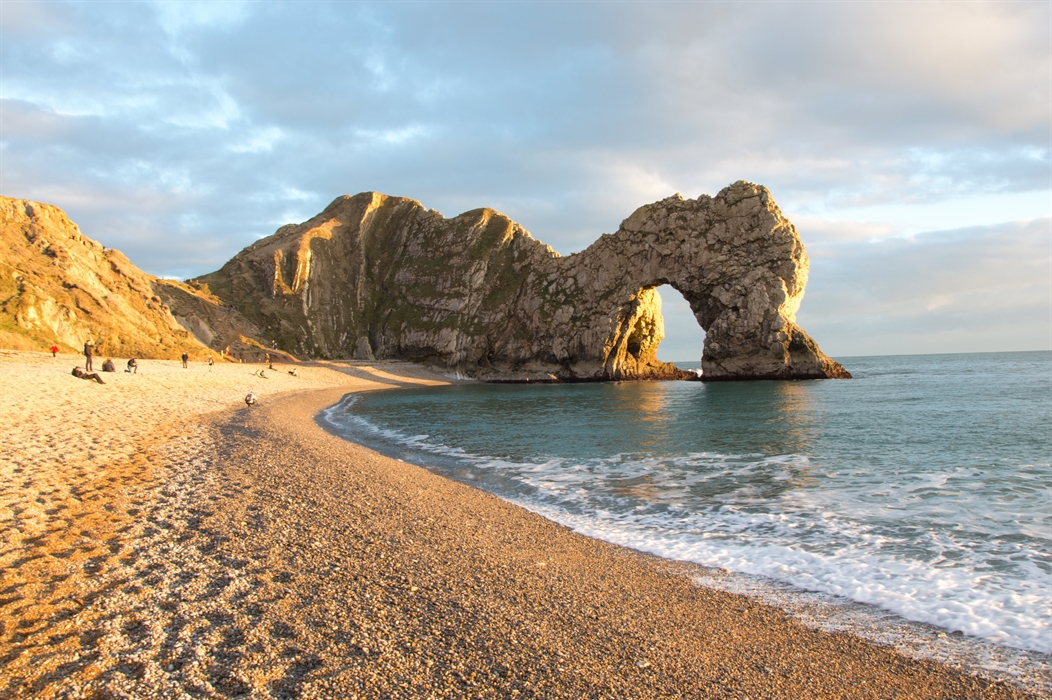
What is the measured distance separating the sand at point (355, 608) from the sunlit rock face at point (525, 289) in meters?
67.2

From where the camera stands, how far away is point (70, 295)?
48.8 meters

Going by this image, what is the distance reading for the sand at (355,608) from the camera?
4.71m

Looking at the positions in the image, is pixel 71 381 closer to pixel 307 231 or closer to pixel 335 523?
pixel 335 523

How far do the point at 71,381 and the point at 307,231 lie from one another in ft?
292

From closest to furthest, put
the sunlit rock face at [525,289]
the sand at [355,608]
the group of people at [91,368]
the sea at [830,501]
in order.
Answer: the sand at [355,608]
the sea at [830,501]
the group of people at [91,368]
the sunlit rock face at [525,289]

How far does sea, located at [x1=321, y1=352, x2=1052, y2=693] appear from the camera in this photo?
267 inches

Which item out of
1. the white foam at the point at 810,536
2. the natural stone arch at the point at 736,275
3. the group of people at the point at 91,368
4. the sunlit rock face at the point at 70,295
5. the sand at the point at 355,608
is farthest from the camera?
the natural stone arch at the point at 736,275

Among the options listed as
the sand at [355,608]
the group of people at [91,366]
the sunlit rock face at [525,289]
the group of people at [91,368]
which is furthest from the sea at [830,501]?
the sunlit rock face at [525,289]

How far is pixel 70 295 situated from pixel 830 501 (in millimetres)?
61551

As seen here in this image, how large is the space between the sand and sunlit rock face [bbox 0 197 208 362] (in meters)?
42.2

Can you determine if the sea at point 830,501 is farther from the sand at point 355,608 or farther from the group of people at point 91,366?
the group of people at point 91,366

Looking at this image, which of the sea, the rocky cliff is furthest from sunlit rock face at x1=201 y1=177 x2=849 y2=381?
the sea

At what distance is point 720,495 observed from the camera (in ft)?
43.6

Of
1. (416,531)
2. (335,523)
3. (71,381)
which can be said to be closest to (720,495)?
(416,531)
